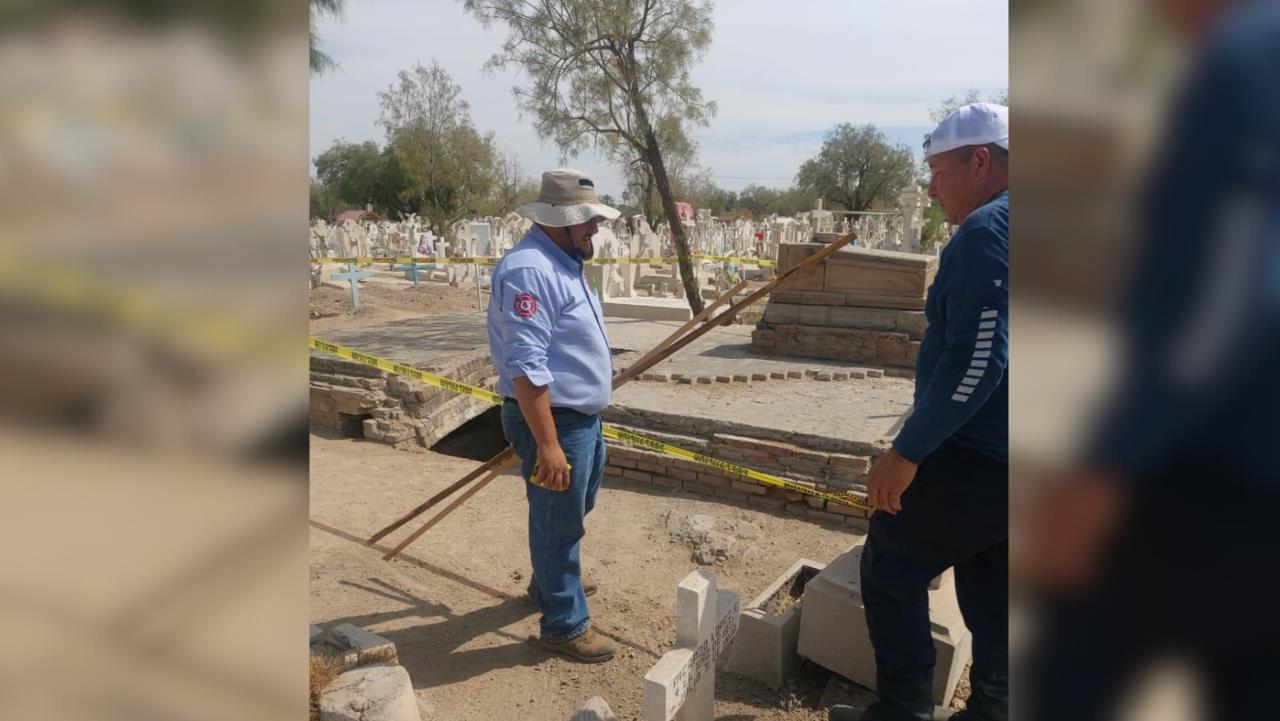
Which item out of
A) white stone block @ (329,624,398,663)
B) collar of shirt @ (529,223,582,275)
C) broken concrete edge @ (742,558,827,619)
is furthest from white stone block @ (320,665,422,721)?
collar of shirt @ (529,223,582,275)

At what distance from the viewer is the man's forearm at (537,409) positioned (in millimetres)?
2701

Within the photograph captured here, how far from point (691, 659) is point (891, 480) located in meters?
0.82

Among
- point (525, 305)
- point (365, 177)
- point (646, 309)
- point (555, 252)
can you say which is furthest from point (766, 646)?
point (365, 177)

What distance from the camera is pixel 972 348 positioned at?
6.42ft

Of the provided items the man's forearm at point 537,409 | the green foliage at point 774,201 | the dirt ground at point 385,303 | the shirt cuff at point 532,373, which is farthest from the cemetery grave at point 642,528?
the green foliage at point 774,201

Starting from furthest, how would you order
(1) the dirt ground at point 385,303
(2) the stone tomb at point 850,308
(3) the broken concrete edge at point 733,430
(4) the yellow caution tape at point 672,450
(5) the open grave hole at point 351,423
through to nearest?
(1) the dirt ground at point 385,303 < (2) the stone tomb at point 850,308 < (5) the open grave hole at point 351,423 < (3) the broken concrete edge at point 733,430 < (4) the yellow caution tape at point 672,450

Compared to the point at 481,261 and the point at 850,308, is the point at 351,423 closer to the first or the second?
the point at 850,308

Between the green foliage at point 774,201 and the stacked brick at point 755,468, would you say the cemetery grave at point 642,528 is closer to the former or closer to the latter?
the stacked brick at point 755,468

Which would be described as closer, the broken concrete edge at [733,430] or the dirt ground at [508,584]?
the dirt ground at [508,584]

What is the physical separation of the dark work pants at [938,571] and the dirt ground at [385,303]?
9935 mm

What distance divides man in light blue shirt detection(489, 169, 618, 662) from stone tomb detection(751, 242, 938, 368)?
5649 millimetres

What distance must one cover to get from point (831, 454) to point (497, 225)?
66.4 ft

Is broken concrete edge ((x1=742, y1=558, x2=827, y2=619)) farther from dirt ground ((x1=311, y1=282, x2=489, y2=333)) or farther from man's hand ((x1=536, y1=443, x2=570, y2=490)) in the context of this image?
dirt ground ((x1=311, y1=282, x2=489, y2=333))
